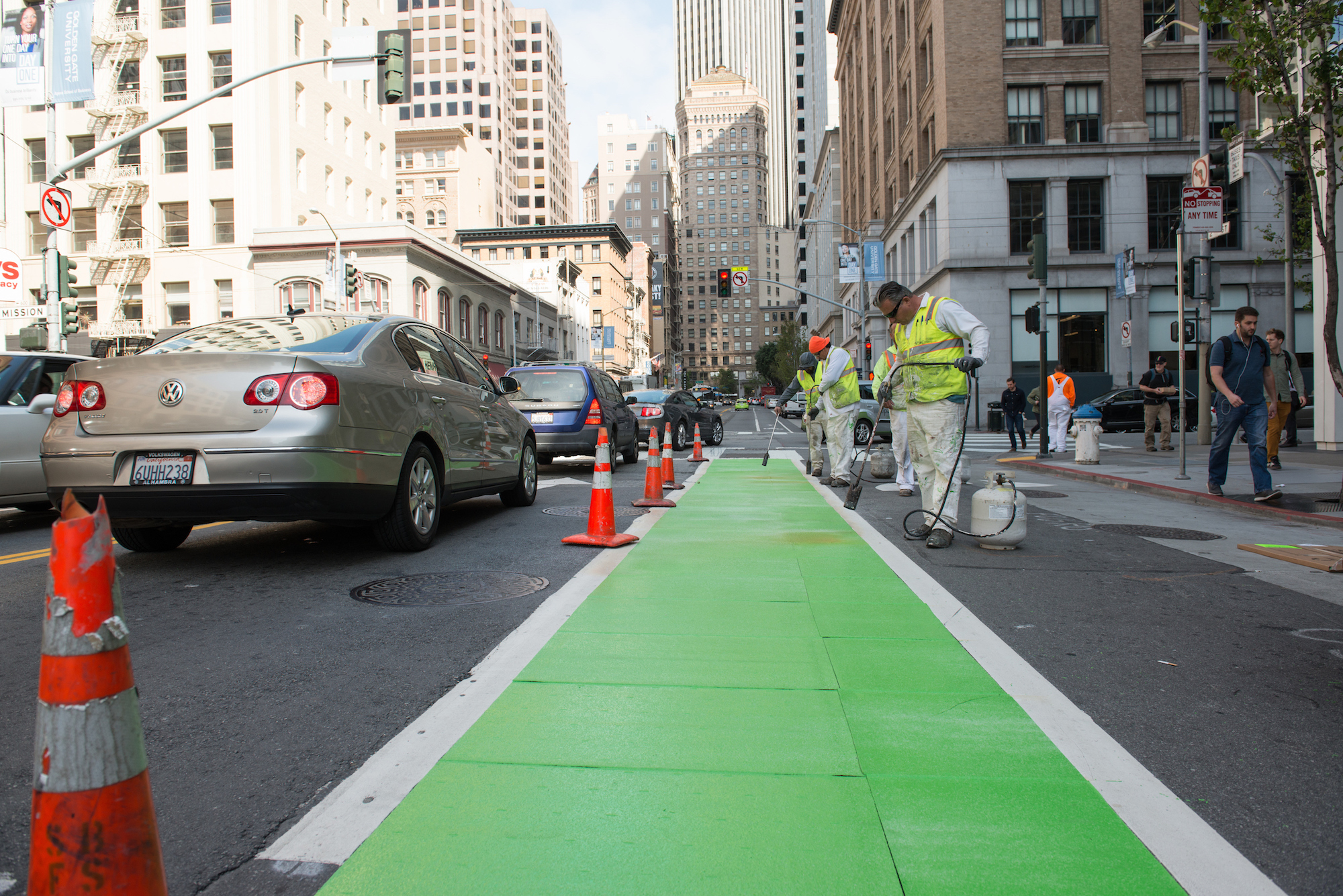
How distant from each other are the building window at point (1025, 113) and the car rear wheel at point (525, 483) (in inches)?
1200

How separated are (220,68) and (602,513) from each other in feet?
144

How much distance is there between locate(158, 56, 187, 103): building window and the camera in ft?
135

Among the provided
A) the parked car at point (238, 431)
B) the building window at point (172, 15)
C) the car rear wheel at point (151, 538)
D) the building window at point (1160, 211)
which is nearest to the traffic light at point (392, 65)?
the parked car at point (238, 431)

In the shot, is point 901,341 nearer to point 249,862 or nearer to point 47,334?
point 249,862

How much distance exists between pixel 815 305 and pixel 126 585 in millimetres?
94420

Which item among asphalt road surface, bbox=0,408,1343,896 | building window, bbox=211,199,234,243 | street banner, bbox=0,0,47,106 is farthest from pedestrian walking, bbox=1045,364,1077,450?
building window, bbox=211,199,234,243

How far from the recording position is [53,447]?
5.47 meters

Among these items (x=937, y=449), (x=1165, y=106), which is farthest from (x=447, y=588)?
(x=1165, y=106)

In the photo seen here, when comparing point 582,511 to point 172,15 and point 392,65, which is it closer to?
point 392,65

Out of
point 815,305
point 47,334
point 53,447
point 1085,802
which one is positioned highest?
point 815,305

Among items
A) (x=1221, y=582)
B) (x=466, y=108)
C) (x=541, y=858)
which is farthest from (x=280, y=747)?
(x=466, y=108)

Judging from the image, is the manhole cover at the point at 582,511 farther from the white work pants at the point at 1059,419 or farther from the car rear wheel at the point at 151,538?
the white work pants at the point at 1059,419

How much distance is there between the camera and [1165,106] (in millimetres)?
33875

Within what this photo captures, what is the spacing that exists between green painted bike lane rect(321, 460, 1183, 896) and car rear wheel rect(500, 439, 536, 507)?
183 inches
